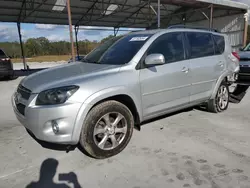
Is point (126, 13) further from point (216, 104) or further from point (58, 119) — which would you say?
point (58, 119)

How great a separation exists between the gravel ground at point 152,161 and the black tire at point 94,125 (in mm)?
108

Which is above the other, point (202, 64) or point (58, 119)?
point (202, 64)

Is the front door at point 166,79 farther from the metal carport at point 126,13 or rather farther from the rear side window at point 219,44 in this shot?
the metal carport at point 126,13

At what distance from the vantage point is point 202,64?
3.96m

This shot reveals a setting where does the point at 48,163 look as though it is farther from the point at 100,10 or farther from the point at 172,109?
the point at 100,10

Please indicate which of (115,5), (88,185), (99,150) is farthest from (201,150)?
(115,5)

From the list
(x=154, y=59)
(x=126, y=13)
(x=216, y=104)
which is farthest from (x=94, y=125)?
(x=126, y=13)

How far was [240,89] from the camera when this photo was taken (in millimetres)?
6633

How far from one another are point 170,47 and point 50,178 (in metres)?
2.69

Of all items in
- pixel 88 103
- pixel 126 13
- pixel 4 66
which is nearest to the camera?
pixel 88 103

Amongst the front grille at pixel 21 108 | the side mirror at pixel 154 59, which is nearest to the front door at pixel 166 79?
the side mirror at pixel 154 59

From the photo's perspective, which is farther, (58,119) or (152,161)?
(152,161)

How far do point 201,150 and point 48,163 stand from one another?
2.14 m

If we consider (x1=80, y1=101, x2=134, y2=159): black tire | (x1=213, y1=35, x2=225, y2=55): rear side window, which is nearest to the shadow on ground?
(x1=80, y1=101, x2=134, y2=159): black tire
